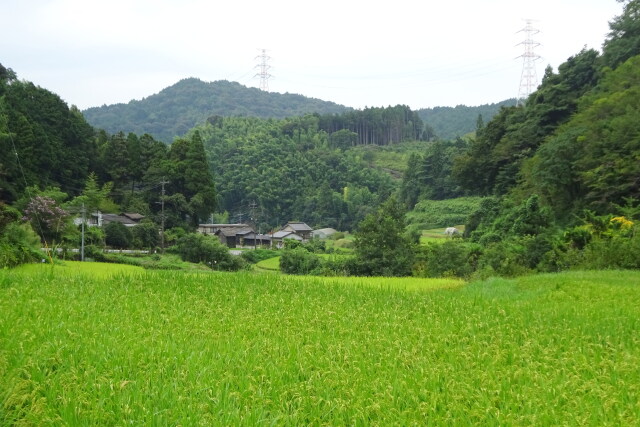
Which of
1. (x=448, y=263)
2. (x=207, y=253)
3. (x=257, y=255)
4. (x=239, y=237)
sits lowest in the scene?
(x=257, y=255)

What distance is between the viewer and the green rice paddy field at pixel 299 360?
3850 millimetres

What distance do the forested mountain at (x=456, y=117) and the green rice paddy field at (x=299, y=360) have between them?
431 ft

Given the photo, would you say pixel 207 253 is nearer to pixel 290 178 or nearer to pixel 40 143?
pixel 40 143

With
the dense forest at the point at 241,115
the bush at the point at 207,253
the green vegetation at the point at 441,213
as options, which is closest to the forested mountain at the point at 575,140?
the green vegetation at the point at 441,213

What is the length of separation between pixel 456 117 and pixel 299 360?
16109 cm

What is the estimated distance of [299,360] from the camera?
5070mm

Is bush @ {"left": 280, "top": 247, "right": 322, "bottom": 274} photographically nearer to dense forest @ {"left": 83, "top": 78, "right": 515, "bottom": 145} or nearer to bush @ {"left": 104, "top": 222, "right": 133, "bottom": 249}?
bush @ {"left": 104, "top": 222, "right": 133, "bottom": 249}

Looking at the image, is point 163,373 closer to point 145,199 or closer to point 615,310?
point 615,310

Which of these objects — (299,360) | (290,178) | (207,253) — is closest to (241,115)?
(290,178)

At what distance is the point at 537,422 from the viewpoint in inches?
150

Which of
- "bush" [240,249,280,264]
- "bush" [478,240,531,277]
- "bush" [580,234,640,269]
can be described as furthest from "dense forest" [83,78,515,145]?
"bush" [580,234,640,269]

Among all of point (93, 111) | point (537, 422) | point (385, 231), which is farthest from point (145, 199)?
point (93, 111)

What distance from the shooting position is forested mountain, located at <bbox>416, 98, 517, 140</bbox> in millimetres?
141250

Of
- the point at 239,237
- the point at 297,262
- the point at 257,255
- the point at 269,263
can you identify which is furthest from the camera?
the point at 239,237
